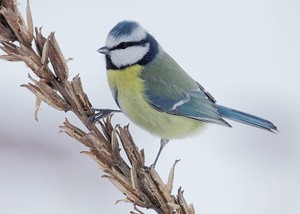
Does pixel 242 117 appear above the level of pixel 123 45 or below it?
below

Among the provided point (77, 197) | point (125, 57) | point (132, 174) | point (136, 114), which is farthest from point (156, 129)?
point (132, 174)

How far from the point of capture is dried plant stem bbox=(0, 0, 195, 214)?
48 cm

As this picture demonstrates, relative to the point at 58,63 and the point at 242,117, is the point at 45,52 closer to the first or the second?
the point at 58,63

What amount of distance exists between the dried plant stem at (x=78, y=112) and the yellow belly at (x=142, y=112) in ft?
1.91

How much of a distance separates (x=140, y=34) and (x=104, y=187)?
67 centimetres

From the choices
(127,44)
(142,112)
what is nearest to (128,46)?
(127,44)

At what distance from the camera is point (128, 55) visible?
1.11 meters

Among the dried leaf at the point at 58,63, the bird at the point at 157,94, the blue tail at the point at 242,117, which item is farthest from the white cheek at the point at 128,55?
the dried leaf at the point at 58,63

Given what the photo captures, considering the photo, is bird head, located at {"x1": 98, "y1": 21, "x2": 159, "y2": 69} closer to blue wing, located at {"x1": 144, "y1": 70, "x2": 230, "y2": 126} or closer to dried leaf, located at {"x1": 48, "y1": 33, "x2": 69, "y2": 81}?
blue wing, located at {"x1": 144, "y1": 70, "x2": 230, "y2": 126}

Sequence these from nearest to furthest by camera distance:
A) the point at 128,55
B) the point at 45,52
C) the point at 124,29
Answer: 1. the point at 45,52
2. the point at 124,29
3. the point at 128,55

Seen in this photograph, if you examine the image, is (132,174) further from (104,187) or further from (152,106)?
(104,187)

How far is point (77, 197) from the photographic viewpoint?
1558mm

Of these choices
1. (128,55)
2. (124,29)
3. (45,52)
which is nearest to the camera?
(45,52)

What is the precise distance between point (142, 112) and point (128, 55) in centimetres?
12
